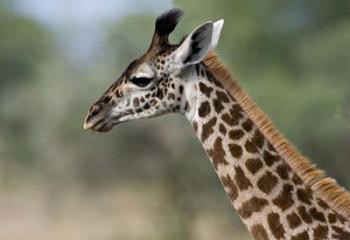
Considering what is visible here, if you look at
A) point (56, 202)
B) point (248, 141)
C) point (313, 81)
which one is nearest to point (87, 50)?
point (56, 202)

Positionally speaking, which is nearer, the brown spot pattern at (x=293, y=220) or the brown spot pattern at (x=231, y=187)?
the brown spot pattern at (x=293, y=220)

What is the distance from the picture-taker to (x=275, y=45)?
78.7ft

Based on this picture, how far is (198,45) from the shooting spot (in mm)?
7383

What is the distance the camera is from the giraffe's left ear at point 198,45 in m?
7.37

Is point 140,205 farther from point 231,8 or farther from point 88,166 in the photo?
point 231,8

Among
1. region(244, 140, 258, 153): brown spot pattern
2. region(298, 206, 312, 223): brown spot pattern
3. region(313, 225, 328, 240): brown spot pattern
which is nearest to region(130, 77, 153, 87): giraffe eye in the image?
region(244, 140, 258, 153): brown spot pattern

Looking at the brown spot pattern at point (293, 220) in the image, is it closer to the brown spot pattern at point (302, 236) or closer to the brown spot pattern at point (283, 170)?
the brown spot pattern at point (302, 236)

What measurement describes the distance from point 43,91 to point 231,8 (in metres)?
4.62

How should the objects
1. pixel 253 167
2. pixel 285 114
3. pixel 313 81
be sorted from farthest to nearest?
pixel 313 81 < pixel 285 114 < pixel 253 167

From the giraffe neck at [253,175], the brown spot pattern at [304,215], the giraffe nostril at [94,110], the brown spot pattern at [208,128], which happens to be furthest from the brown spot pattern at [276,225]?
the giraffe nostril at [94,110]

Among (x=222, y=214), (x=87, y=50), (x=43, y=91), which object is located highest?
(x=87, y=50)

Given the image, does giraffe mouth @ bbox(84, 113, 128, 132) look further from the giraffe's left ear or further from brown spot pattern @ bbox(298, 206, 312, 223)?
brown spot pattern @ bbox(298, 206, 312, 223)

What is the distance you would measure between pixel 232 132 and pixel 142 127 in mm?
13462

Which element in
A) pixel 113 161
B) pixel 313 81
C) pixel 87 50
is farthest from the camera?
pixel 87 50
